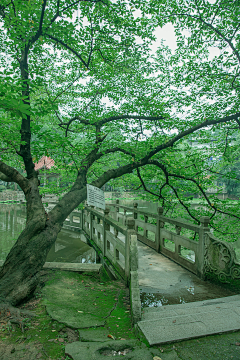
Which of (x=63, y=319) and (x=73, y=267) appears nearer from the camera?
(x=63, y=319)

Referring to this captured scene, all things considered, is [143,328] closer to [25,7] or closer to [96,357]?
[96,357]

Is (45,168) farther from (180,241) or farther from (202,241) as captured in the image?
(202,241)

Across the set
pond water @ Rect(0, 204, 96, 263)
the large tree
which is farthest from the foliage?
pond water @ Rect(0, 204, 96, 263)

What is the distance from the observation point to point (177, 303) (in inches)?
168

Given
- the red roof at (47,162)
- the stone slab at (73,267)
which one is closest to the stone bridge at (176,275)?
the stone slab at (73,267)

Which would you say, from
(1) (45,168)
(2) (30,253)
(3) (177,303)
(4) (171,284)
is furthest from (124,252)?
(1) (45,168)

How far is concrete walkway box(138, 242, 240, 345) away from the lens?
8.46ft

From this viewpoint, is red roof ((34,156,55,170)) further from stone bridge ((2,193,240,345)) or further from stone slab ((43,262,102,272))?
stone slab ((43,262,102,272))

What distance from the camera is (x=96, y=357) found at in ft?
7.49

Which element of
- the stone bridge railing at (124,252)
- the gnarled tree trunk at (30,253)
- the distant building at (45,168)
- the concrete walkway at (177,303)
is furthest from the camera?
the distant building at (45,168)

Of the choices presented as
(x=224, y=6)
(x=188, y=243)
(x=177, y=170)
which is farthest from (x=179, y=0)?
(x=188, y=243)

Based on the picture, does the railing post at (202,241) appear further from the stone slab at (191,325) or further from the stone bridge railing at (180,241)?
the stone slab at (191,325)

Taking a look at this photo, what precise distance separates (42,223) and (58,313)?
1746mm

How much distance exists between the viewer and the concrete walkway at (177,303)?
258 cm
